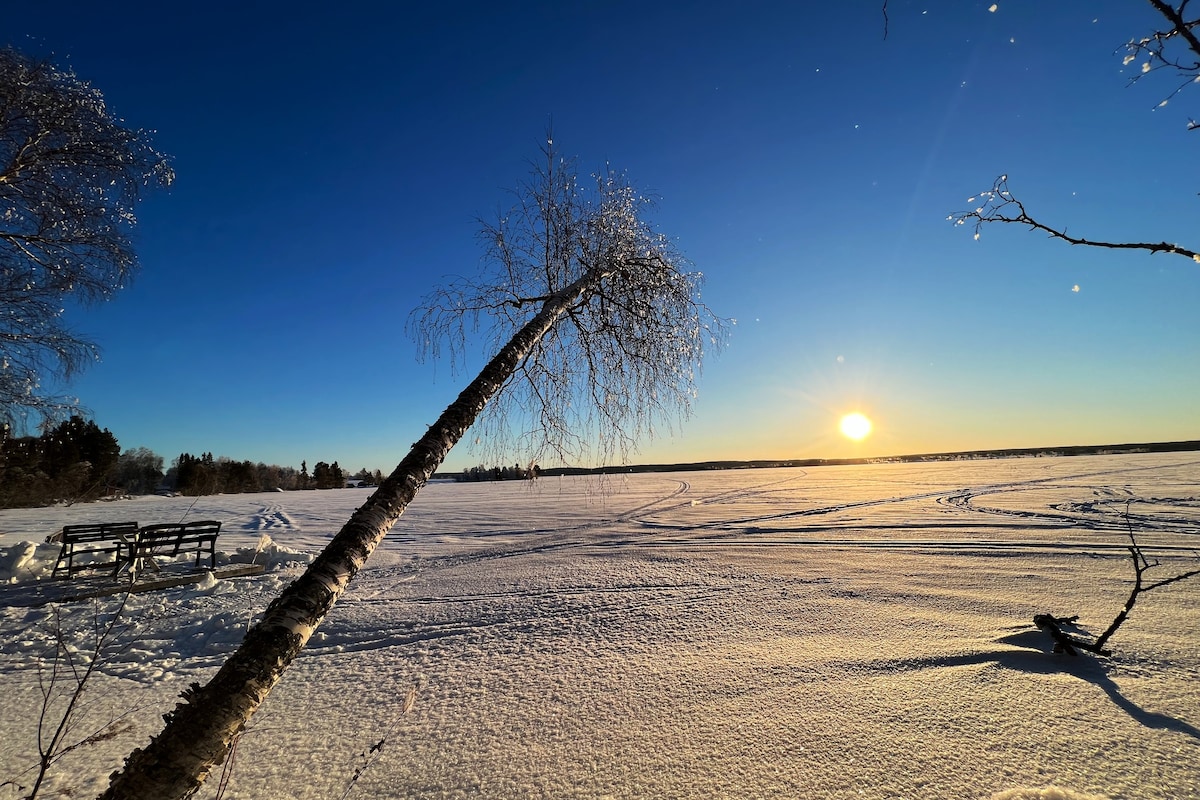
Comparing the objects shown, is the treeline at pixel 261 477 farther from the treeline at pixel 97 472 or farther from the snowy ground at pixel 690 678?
the snowy ground at pixel 690 678

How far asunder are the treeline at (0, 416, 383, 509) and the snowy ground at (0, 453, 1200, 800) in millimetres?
1355

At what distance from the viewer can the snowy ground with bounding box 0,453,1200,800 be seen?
2.45 meters

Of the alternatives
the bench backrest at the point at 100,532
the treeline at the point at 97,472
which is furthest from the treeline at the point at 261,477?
the bench backrest at the point at 100,532

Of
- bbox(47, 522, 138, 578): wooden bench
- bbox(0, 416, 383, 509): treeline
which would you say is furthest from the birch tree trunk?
bbox(47, 522, 138, 578): wooden bench

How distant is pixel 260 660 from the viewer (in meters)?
1.52

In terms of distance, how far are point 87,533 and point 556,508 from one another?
12.6 meters

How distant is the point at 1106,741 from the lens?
248 centimetres

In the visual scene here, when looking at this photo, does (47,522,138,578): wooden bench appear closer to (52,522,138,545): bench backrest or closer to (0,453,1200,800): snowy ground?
(52,522,138,545): bench backrest

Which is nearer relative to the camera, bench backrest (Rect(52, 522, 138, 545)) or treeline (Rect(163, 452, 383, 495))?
bench backrest (Rect(52, 522, 138, 545))

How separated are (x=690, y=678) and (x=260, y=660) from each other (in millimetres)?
2881

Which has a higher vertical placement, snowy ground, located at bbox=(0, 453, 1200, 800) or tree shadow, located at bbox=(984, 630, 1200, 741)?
tree shadow, located at bbox=(984, 630, 1200, 741)

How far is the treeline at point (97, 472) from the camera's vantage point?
8.57 ft

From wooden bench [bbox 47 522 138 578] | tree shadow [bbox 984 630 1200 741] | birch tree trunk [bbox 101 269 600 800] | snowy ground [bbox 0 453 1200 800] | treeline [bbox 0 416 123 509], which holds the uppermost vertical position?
treeline [bbox 0 416 123 509]

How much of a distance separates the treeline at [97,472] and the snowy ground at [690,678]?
4.44 feet
